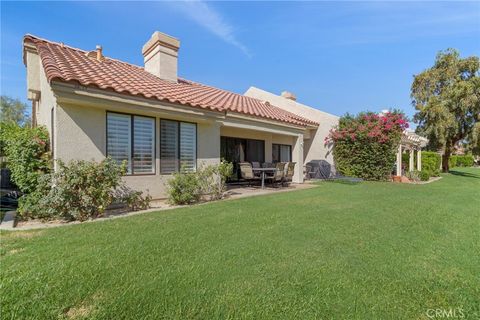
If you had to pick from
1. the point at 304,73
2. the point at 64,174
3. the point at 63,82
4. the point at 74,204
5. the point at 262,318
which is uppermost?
the point at 304,73

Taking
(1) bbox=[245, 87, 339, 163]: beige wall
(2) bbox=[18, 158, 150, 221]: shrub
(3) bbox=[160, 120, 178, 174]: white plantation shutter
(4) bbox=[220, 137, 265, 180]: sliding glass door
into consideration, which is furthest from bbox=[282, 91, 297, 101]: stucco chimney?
(2) bbox=[18, 158, 150, 221]: shrub

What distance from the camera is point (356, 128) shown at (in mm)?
17438

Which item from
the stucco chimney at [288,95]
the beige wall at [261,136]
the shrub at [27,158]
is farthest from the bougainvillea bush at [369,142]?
the shrub at [27,158]

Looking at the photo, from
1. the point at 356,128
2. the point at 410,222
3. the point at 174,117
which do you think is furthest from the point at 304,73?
the point at 410,222

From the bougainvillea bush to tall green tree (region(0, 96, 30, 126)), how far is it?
51.3 meters

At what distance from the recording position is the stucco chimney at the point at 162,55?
1277 cm

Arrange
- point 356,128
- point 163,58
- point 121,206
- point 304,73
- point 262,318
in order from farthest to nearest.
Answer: point 304,73 → point 356,128 → point 163,58 → point 121,206 → point 262,318

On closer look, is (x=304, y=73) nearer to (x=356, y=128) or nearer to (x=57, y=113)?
(x=356, y=128)

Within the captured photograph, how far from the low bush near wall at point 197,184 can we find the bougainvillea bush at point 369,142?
38.1 feet

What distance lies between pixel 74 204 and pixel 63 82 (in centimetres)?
318

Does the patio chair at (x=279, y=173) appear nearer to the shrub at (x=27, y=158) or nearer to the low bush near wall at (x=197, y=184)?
the low bush near wall at (x=197, y=184)

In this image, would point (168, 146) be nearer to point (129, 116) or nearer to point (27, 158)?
point (129, 116)

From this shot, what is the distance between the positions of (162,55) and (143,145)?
6.63m

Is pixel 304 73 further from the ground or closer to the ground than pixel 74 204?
further from the ground
